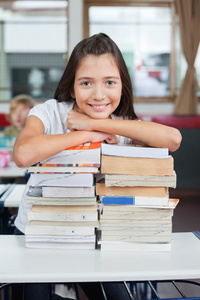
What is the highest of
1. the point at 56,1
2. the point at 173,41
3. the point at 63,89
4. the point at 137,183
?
the point at 56,1

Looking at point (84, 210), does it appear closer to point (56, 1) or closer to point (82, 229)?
point (82, 229)

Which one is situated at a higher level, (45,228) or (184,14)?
(184,14)

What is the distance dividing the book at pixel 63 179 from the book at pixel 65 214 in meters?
0.06

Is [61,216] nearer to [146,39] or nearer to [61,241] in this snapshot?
[61,241]

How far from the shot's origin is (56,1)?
6852 millimetres

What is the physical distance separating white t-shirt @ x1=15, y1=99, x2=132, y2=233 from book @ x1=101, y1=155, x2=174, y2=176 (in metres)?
0.32

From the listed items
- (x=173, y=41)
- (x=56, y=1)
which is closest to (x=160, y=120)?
(x=173, y=41)

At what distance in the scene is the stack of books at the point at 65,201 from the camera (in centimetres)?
100

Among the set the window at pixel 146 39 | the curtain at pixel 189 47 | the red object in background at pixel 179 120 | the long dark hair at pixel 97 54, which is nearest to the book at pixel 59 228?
the long dark hair at pixel 97 54

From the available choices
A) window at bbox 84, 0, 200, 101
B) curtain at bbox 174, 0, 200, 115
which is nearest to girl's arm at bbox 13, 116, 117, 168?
curtain at bbox 174, 0, 200, 115

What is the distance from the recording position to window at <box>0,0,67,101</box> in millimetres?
6953

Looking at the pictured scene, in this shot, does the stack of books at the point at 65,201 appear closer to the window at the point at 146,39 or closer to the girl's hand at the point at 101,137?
the girl's hand at the point at 101,137

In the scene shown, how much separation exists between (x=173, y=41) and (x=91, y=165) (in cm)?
612

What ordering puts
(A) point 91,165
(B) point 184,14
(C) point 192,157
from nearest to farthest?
(A) point 91,165 → (C) point 192,157 → (B) point 184,14
